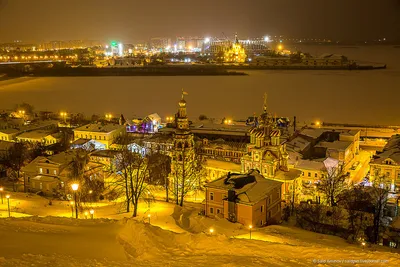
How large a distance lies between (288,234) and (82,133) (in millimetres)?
13392

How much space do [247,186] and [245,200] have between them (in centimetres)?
50

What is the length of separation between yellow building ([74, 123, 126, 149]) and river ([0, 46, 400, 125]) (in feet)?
28.5

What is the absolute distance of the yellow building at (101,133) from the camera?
19.5m

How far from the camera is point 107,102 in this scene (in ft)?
116

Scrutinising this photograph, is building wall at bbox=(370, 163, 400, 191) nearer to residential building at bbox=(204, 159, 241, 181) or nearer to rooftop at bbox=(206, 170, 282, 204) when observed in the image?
residential building at bbox=(204, 159, 241, 181)

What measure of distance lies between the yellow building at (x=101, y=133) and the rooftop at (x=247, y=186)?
32.8 ft

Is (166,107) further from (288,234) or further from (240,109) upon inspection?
Result: (288,234)

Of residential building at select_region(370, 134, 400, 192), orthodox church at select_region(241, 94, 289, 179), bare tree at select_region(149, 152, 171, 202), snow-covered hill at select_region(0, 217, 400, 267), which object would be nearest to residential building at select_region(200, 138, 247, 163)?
bare tree at select_region(149, 152, 171, 202)

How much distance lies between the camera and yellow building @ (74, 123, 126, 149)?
19.5 m

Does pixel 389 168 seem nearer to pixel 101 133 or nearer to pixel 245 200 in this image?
pixel 245 200

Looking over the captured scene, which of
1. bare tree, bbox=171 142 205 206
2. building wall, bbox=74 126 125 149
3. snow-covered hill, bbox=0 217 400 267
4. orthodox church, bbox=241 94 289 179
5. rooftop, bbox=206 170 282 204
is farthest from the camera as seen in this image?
building wall, bbox=74 126 125 149

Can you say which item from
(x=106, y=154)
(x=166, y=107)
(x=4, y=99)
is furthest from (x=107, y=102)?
(x=106, y=154)

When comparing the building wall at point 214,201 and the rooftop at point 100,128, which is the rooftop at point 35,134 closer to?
the rooftop at point 100,128

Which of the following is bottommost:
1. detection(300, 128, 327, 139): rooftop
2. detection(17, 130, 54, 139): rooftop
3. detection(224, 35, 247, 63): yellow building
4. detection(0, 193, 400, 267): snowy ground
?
detection(17, 130, 54, 139): rooftop
